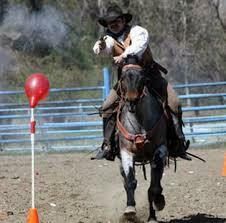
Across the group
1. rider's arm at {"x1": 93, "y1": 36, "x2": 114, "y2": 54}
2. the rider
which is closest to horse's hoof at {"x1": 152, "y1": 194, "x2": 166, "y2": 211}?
the rider

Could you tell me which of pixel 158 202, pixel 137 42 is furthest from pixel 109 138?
pixel 137 42

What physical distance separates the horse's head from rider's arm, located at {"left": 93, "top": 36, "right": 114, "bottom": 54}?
0.49 meters

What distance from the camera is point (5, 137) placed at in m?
19.5

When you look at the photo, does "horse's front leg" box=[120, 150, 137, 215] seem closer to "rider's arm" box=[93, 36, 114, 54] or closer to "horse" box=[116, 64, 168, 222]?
"horse" box=[116, 64, 168, 222]

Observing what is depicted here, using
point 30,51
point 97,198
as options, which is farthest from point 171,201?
point 30,51

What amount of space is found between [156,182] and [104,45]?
5.35 ft

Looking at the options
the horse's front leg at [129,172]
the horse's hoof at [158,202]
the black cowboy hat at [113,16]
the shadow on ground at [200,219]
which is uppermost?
the black cowboy hat at [113,16]

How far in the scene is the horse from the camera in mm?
7895

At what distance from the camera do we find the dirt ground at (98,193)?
8844 mm

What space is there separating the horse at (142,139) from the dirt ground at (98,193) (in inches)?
24.4

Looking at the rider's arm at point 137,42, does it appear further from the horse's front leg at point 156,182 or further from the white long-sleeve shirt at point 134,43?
the horse's front leg at point 156,182

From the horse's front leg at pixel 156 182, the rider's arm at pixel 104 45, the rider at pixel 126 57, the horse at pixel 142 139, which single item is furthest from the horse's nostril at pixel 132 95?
the horse's front leg at pixel 156 182

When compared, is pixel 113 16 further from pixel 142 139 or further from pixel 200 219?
pixel 200 219

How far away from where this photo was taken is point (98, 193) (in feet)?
36.1
